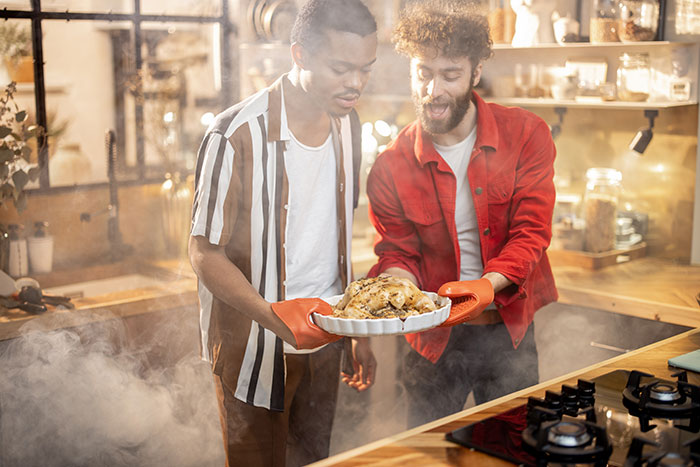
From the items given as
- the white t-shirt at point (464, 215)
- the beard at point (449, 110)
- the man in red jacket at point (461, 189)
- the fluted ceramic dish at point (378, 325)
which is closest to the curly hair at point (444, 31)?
the man in red jacket at point (461, 189)

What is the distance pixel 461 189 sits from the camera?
1969 mm

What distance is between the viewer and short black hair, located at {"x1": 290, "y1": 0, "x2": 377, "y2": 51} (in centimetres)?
180

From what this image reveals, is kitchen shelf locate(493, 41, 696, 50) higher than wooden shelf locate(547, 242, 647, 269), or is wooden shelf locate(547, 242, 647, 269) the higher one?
kitchen shelf locate(493, 41, 696, 50)

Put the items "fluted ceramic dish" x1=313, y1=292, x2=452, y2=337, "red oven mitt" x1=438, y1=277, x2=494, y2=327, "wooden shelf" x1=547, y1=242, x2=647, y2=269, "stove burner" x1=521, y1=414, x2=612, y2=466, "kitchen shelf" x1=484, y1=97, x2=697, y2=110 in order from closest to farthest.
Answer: "stove burner" x1=521, y1=414, x2=612, y2=466
"fluted ceramic dish" x1=313, y1=292, x2=452, y2=337
"red oven mitt" x1=438, y1=277, x2=494, y2=327
"kitchen shelf" x1=484, y1=97, x2=697, y2=110
"wooden shelf" x1=547, y1=242, x2=647, y2=269

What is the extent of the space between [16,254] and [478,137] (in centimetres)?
142

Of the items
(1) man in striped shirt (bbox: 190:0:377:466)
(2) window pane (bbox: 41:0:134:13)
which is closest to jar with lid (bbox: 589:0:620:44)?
(1) man in striped shirt (bbox: 190:0:377:466)

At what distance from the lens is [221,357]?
1.80 metres

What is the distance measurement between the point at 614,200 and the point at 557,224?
0.20 meters

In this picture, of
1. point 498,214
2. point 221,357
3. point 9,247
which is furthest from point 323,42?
point 9,247

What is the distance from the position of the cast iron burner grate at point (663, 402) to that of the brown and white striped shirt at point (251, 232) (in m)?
0.85

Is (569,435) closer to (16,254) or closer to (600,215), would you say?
(600,215)

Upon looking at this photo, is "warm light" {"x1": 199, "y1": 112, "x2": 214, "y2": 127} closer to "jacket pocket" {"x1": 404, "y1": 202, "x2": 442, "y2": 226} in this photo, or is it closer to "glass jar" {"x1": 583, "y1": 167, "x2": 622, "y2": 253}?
"jacket pocket" {"x1": 404, "y1": 202, "x2": 442, "y2": 226}

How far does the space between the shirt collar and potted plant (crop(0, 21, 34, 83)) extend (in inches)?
49.1

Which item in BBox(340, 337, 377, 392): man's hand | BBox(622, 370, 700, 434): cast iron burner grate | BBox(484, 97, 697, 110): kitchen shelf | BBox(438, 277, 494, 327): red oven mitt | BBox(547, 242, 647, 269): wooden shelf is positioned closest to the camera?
BBox(622, 370, 700, 434): cast iron burner grate
